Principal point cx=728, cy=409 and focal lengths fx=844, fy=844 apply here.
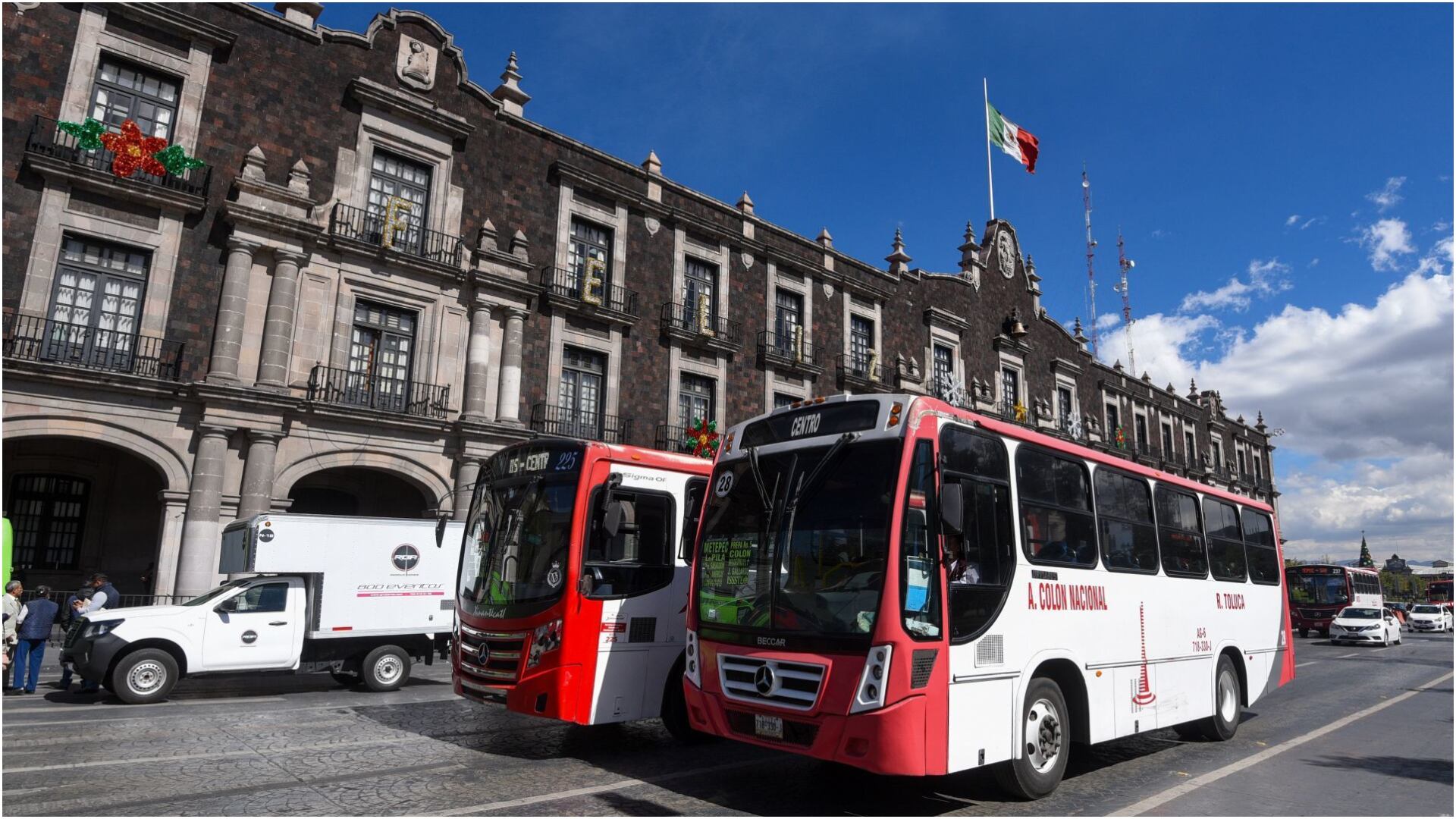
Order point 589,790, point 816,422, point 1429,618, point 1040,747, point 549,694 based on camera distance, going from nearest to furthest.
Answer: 1. point 589,790
2. point 1040,747
3. point 816,422
4. point 549,694
5. point 1429,618

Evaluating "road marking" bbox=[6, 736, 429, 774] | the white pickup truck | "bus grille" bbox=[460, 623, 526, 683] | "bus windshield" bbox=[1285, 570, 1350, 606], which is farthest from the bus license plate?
"bus windshield" bbox=[1285, 570, 1350, 606]

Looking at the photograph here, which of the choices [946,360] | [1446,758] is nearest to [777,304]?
[946,360]

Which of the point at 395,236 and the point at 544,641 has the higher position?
the point at 395,236

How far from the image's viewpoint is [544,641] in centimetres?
830

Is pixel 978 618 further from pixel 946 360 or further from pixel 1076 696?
pixel 946 360

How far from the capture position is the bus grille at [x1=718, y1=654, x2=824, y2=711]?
6.31 meters

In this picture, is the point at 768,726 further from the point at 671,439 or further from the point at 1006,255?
the point at 1006,255

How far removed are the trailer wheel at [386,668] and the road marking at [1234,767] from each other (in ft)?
37.3

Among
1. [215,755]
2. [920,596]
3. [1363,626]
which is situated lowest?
[215,755]

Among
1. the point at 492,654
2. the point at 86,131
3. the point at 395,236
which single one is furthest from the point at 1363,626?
the point at 86,131

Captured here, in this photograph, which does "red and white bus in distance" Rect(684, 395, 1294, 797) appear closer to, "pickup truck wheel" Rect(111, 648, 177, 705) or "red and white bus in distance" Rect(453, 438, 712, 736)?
"red and white bus in distance" Rect(453, 438, 712, 736)

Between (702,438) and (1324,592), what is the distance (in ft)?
83.8

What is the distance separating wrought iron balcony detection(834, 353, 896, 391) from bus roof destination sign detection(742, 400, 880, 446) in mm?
23211

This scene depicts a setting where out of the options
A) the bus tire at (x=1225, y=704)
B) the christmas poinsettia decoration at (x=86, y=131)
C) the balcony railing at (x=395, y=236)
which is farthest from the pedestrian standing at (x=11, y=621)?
the bus tire at (x=1225, y=704)
